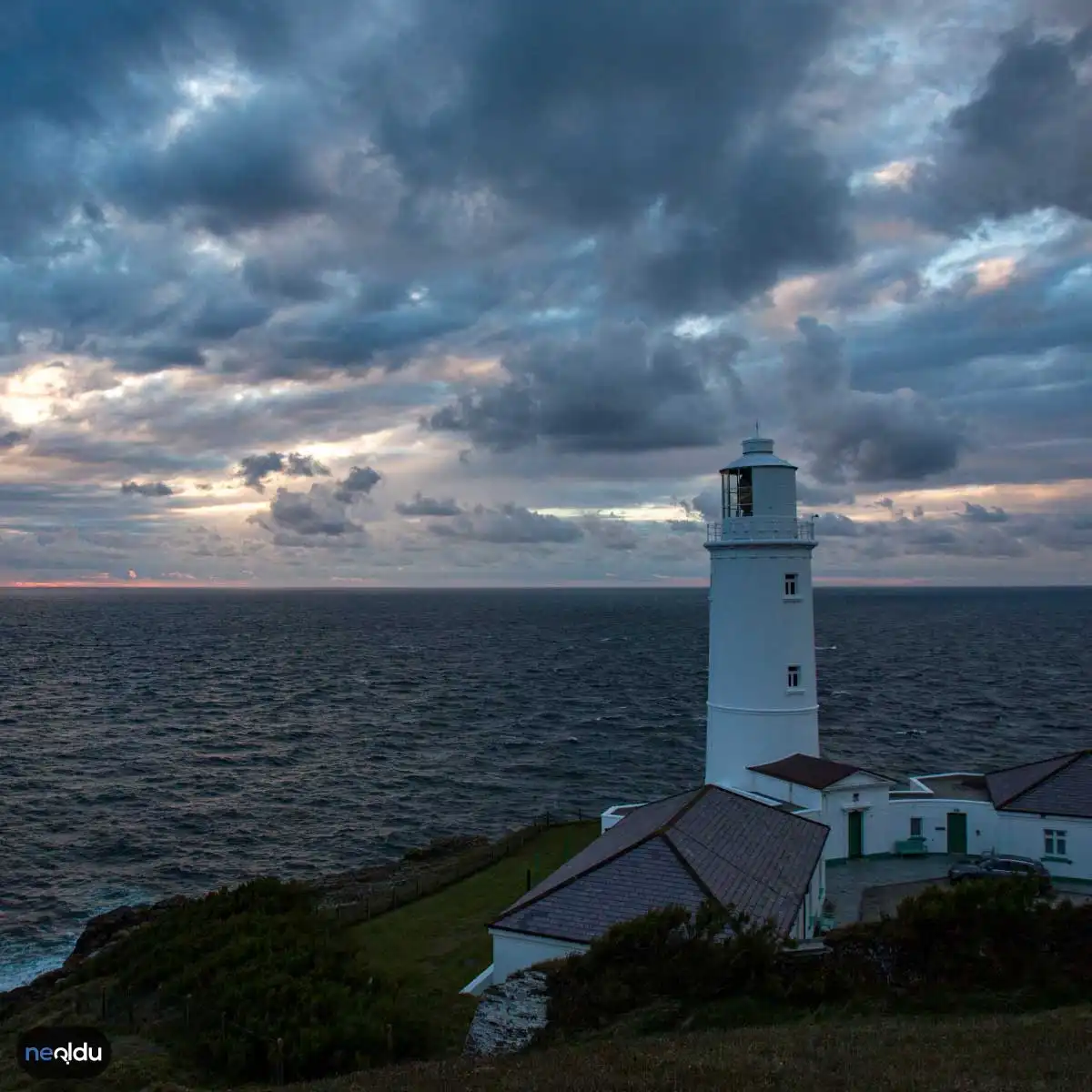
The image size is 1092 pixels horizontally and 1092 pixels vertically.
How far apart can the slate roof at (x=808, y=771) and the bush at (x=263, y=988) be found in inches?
497

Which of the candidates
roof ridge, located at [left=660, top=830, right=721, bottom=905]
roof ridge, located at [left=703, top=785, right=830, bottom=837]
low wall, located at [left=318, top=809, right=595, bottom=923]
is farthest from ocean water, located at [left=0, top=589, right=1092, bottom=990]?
roof ridge, located at [left=660, top=830, right=721, bottom=905]

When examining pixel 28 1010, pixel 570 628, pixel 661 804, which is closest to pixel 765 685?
pixel 661 804

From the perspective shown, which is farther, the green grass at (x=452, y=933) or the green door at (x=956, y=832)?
the green door at (x=956, y=832)

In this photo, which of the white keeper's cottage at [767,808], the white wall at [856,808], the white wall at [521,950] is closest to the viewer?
the white wall at [521,950]

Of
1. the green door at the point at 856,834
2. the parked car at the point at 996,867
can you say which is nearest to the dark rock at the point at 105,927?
the green door at the point at 856,834

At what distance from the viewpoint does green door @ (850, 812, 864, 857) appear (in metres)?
26.4

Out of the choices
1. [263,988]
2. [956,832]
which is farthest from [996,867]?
[263,988]

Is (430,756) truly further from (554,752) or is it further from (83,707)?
(83,707)

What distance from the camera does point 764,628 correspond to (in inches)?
1121

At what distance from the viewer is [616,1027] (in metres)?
14.9

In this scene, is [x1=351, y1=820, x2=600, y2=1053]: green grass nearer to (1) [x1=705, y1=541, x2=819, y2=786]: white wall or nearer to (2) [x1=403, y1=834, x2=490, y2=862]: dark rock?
(2) [x1=403, y1=834, x2=490, y2=862]: dark rock

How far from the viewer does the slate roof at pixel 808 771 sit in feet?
85.2

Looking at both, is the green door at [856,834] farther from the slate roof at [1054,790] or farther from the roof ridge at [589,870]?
the roof ridge at [589,870]

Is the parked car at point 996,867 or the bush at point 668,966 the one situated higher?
the bush at point 668,966
